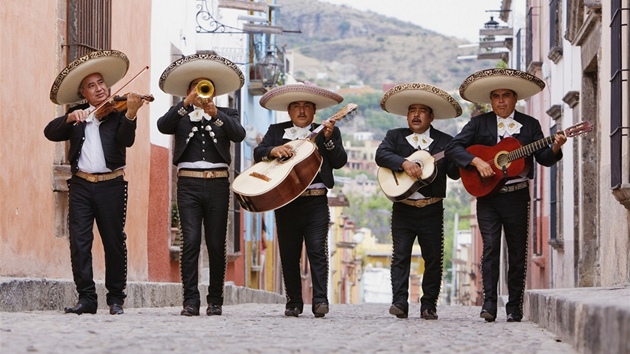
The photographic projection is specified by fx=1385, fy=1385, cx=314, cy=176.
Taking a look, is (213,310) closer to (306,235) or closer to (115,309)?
(115,309)

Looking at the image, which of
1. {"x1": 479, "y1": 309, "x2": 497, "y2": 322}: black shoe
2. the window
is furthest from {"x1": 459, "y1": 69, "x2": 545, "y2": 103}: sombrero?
the window

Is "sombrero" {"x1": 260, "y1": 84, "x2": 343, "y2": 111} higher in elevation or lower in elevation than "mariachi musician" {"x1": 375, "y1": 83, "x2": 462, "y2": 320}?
higher

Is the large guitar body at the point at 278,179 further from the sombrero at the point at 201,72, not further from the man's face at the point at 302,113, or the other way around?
the sombrero at the point at 201,72

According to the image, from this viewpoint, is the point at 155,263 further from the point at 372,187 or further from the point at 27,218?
the point at 372,187

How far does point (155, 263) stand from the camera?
19.5 metres

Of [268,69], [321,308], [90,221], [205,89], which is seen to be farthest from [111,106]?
[268,69]

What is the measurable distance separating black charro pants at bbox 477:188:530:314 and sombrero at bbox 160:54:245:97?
2.33 metres

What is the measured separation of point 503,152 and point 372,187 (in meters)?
166

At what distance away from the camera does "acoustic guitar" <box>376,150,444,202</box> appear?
38.9 ft

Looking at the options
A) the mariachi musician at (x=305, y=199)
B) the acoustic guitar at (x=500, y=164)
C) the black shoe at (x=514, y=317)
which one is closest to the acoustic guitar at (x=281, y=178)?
the mariachi musician at (x=305, y=199)

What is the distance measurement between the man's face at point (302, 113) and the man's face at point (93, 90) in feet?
5.96

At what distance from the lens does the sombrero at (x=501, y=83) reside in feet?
38.0

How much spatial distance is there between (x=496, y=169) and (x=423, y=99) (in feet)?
4.14

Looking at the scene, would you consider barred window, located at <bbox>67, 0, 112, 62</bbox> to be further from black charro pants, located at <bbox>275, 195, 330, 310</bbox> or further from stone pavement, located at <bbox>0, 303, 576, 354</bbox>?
stone pavement, located at <bbox>0, 303, 576, 354</bbox>
